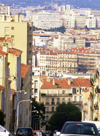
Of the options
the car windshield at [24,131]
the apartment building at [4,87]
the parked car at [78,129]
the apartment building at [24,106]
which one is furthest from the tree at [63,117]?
the parked car at [78,129]

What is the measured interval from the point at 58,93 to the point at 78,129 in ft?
363

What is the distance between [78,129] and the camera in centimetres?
1856

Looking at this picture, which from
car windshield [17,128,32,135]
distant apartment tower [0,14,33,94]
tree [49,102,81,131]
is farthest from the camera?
tree [49,102,81,131]

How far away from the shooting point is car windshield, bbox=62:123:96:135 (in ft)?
60.6

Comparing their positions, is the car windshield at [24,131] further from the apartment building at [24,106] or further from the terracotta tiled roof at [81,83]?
the terracotta tiled roof at [81,83]

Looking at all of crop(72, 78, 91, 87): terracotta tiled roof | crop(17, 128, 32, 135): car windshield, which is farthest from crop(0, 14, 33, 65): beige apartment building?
crop(72, 78, 91, 87): terracotta tiled roof

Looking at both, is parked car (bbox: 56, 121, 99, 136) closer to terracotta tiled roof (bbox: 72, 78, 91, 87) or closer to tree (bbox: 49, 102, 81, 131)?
tree (bbox: 49, 102, 81, 131)

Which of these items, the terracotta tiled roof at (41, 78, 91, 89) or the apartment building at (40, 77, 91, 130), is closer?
the apartment building at (40, 77, 91, 130)

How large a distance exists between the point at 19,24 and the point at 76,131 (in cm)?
5848

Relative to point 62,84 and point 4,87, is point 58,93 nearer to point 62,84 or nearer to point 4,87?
point 62,84

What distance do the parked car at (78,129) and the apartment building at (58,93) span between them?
10329cm

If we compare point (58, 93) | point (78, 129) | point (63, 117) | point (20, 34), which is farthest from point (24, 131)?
point (58, 93)

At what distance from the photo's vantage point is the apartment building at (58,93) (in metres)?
124

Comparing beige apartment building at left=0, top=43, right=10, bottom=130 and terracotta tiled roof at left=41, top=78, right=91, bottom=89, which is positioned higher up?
beige apartment building at left=0, top=43, right=10, bottom=130
